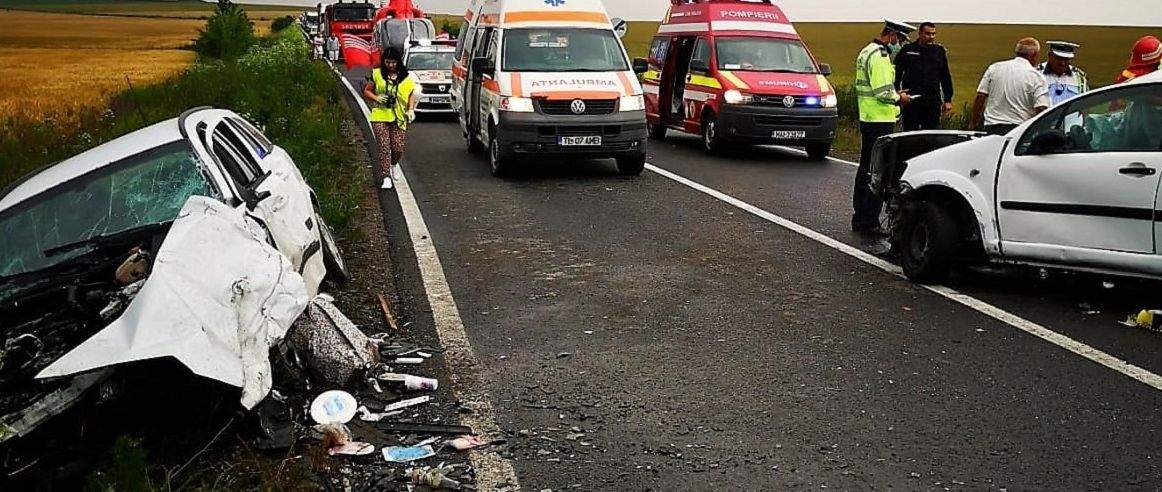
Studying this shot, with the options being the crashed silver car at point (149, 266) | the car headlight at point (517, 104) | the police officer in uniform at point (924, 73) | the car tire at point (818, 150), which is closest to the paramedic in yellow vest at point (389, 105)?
the car headlight at point (517, 104)

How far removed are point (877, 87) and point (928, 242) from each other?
297 centimetres

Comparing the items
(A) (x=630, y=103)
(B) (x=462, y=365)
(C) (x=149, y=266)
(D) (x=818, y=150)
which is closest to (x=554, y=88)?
(A) (x=630, y=103)

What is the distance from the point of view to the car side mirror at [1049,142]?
284 inches

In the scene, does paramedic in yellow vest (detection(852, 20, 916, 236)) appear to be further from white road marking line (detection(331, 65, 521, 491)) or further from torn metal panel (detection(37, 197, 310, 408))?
torn metal panel (detection(37, 197, 310, 408))

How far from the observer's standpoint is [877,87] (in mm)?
10555

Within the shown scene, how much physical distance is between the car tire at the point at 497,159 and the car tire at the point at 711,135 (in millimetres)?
3862

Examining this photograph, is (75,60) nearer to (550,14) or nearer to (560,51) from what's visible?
(550,14)

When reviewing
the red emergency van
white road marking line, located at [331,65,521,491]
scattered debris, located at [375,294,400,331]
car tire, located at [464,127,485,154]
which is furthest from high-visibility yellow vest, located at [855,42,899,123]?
car tire, located at [464,127,485,154]

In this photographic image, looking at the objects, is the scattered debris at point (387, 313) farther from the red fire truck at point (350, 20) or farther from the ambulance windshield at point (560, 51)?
the red fire truck at point (350, 20)

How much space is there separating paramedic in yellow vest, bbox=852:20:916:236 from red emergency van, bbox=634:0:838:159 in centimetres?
543

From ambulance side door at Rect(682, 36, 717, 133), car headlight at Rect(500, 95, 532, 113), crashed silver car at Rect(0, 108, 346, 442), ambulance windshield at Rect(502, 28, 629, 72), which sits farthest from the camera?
ambulance side door at Rect(682, 36, 717, 133)

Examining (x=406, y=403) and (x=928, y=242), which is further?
(x=928, y=242)

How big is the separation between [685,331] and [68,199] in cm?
349

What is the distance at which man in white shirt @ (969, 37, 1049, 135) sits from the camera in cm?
1027
